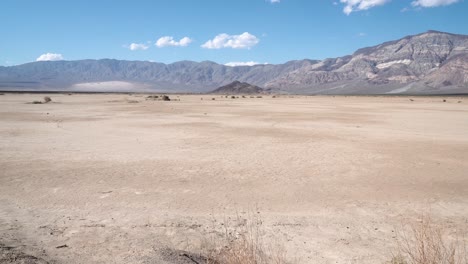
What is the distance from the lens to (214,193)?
27.2 ft

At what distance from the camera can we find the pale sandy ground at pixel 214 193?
5680 millimetres

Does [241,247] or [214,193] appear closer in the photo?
[241,247]

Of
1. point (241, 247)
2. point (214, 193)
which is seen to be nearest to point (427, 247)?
point (241, 247)

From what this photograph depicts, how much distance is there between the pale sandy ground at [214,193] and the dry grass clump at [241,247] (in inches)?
9.6

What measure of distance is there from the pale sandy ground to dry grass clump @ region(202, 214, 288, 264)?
0.24 metres

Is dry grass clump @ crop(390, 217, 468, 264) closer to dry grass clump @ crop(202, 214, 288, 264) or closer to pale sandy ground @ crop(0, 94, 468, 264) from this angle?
pale sandy ground @ crop(0, 94, 468, 264)

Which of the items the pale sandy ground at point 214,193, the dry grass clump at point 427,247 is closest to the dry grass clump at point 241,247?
the pale sandy ground at point 214,193

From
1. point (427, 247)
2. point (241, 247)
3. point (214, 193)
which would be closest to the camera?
point (427, 247)

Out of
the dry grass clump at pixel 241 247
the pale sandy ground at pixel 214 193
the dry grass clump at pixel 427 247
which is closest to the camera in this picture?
the dry grass clump at pixel 241 247

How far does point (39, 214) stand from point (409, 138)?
1516 cm

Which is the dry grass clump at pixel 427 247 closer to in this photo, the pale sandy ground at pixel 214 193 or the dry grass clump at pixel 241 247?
the pale sandy ground at pixel 214 193

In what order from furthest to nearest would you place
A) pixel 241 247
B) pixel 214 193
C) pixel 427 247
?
pixel 214 193, pixel 241 247, pixel 427 247

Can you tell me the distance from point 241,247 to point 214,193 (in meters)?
3.42

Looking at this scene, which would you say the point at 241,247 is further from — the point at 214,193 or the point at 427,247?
the point at 214,193
